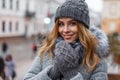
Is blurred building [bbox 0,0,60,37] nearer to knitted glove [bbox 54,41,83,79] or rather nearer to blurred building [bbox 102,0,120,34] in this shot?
blurred building [bbox 102,0,120,34]

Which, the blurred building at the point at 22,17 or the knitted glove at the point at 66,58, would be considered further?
the blurred building at the point at 22,17

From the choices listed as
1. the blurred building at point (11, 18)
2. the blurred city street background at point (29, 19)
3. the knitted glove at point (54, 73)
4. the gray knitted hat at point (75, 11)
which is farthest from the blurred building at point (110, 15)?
the knitted glove at point (54, 73)

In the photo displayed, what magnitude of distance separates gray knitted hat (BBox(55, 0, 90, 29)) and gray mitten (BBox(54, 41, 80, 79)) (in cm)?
20

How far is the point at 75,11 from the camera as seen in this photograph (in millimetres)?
2244

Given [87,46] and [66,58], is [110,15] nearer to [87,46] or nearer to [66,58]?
[87,46]

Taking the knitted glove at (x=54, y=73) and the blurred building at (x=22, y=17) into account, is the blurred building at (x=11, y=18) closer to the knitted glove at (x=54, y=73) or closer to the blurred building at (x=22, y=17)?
the blurred building at (x=22, y=17)

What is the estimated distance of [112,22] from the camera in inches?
1688

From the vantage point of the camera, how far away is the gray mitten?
6.91 feet

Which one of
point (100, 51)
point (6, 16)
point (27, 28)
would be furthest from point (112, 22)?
point (100, 51)

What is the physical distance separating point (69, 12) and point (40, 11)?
47.4 m

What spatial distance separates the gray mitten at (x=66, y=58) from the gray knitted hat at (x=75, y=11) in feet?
0.65

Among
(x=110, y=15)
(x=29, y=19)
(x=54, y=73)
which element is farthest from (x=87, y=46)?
(x=29, y=19)

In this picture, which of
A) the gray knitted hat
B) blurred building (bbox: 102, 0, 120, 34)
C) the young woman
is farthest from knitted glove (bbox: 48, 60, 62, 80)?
blurred building (bbox: 102, 0, 120, 34)

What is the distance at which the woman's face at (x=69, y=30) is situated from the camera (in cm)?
222
